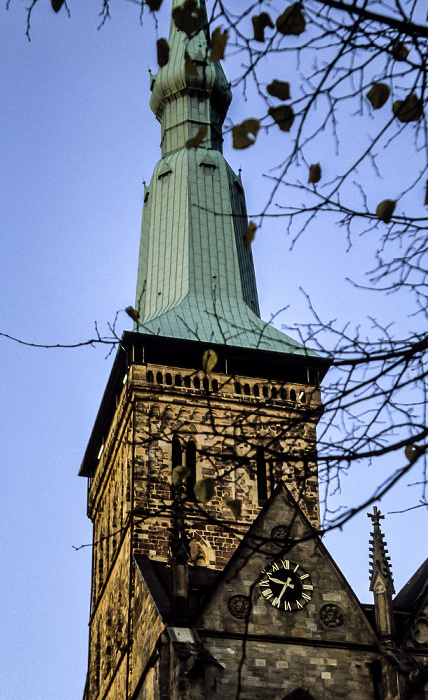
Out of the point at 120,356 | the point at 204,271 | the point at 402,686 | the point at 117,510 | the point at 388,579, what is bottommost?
the point at 402,686

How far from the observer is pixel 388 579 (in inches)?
1120

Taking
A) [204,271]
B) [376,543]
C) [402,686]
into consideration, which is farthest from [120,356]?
[402,686]

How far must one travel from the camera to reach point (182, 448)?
2716cm

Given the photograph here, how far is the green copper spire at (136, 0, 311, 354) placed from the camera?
38375mm

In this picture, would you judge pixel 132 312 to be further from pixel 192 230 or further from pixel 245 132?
pixel 192 230

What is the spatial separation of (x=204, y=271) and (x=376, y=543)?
13.4m

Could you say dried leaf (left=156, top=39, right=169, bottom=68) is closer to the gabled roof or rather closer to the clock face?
the gabled roof

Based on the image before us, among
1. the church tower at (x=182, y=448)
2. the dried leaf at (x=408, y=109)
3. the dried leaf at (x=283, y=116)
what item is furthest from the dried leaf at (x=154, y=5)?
the church tower at (x=182, y=448)

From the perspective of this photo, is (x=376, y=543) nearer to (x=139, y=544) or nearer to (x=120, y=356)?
(x=139, y=544)

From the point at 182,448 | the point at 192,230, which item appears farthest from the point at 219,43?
the point at 192,230

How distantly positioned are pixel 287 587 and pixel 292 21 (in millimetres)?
21033

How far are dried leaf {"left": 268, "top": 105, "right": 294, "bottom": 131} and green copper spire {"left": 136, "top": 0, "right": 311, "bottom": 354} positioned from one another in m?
28.2

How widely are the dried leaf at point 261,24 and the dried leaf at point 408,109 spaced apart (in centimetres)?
105

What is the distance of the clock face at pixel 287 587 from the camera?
2802 centimetres
